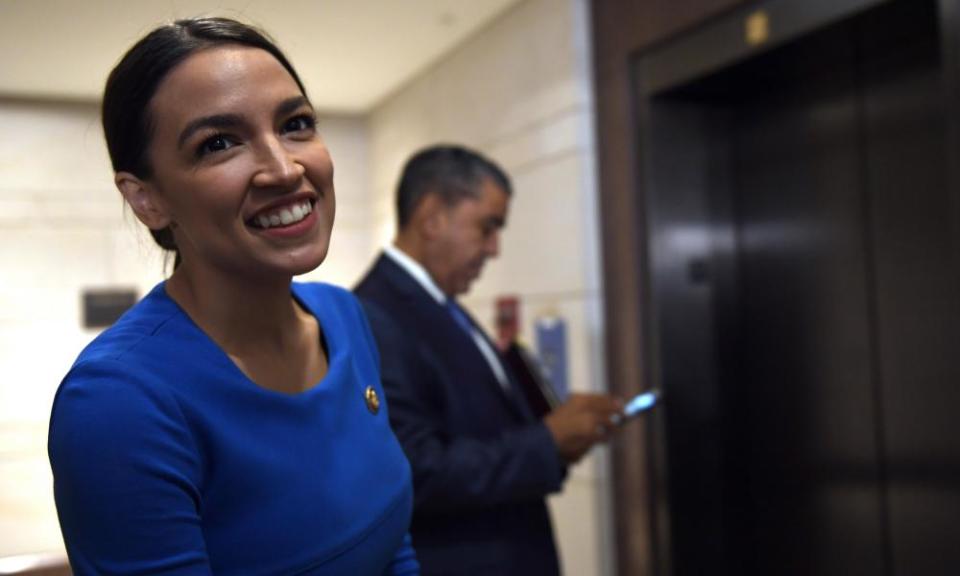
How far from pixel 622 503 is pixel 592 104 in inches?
57.4

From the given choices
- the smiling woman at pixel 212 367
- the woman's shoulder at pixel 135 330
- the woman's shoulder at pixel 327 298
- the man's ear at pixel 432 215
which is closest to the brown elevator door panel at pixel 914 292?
the man's ear at pixel 432 215

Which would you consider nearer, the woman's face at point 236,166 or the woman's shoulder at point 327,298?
the woman's face at point 236,166

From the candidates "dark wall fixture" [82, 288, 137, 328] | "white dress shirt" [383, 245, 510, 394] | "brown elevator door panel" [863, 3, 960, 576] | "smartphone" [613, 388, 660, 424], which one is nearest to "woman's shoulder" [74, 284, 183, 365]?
"white dress shirt" [383, 245, 510, 394]

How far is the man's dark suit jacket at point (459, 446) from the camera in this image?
165 cm

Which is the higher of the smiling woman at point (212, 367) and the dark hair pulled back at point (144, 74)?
the dark hair pulled back at point (144, 74)

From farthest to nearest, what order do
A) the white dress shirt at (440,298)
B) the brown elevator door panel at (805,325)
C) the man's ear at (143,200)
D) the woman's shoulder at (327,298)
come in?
the brown elevator door panel at (805,325), the white dress shirt at (440,298), the woman's shoulder at (327,298), the man's ear at (143,200)

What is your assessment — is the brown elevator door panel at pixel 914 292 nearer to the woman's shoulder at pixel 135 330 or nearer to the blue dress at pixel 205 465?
the blue dress at pixel 205 465

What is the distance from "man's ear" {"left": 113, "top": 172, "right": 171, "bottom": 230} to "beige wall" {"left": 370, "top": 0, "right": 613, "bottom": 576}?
2404mm

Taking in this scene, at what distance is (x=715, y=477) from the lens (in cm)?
302

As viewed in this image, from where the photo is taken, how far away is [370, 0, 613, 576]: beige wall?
10.6ft

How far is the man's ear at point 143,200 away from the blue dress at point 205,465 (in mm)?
85

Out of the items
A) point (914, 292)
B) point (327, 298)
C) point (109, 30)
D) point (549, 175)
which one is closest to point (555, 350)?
point (549, 175)

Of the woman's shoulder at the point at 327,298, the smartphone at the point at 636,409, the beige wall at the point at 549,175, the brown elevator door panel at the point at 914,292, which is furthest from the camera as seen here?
the beige wall at the point at 549,175

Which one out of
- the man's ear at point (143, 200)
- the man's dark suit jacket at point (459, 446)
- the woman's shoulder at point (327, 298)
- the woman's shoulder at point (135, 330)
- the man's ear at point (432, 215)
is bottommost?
the man's dark suit jacket at point (459, 446)
